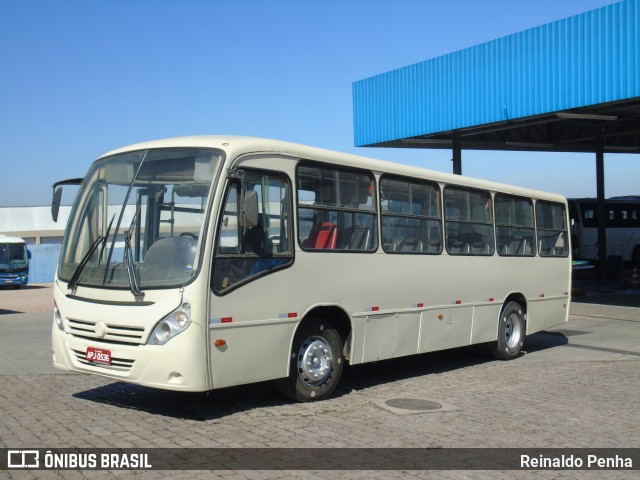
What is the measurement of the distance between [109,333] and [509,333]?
753 cm

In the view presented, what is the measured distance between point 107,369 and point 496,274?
697cm

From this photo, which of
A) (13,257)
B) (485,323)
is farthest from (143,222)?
(13,257)

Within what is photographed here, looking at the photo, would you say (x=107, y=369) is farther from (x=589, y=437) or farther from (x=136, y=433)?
(x=589, y=437)

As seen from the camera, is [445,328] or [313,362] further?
[445,328]

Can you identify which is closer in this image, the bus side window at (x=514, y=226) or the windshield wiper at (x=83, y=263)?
the windshield wiper at (x=83, y=263)

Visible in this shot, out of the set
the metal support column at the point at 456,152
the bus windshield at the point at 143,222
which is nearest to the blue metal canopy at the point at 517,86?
the metal support column at the point at 456,152

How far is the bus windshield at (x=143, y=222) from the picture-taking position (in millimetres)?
7289

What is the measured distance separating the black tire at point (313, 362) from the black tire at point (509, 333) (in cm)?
444

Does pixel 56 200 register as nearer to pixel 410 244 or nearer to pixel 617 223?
pixel 410 244

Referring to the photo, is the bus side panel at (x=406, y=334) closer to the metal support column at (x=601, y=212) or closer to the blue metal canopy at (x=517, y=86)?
the blue metal canopy at (x=517, y=86)

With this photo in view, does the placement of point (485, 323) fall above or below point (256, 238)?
below

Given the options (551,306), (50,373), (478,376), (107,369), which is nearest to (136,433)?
(107,369)

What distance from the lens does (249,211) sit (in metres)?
7.34

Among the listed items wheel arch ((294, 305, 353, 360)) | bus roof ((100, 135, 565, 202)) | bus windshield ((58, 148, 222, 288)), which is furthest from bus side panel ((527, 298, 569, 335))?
bus windshield ((58, 148, 222, 288))
